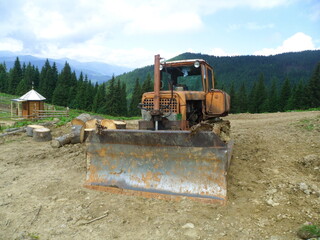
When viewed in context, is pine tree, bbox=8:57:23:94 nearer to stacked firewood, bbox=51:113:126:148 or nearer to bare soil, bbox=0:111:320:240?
stacked firewood, bbox=51:113:126:148

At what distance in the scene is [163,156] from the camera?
13.9 ft

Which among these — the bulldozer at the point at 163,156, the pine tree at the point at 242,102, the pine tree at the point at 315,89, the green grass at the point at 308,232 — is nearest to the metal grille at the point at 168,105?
the bulldozer at the point at 163,156

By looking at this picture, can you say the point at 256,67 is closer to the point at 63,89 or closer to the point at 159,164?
the point at 63,89

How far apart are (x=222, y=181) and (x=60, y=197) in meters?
2.76

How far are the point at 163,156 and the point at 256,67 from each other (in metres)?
167

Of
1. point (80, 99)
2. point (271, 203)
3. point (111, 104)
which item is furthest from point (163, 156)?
point (80, 99)

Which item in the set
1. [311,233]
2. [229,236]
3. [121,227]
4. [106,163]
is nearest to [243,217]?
[229,236]

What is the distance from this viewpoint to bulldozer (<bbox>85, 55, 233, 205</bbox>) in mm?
3949

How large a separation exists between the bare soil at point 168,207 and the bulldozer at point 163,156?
0.77ft

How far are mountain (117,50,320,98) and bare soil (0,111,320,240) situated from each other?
13605 centimetres

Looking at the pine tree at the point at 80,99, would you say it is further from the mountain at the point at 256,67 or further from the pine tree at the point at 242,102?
the mountain at the point at 256,67

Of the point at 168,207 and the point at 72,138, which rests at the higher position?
the point at 72,138

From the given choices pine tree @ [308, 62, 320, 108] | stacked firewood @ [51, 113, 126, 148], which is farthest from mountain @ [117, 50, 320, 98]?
stacked firewood @ [51, 113, 126, 148]

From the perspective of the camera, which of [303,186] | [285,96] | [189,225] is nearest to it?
[189,225]
